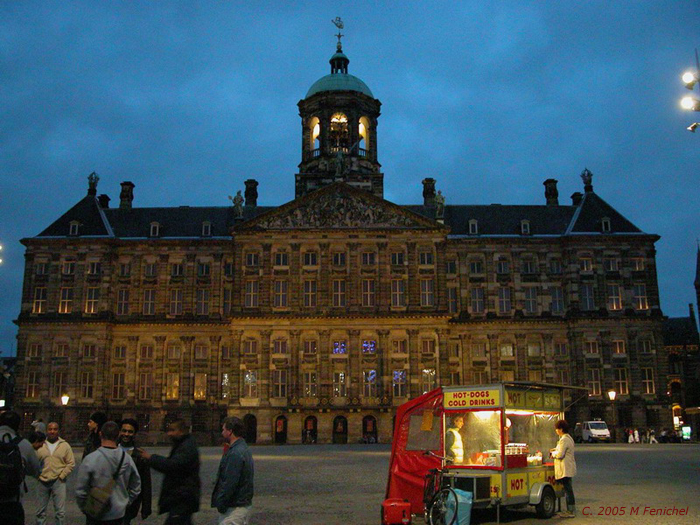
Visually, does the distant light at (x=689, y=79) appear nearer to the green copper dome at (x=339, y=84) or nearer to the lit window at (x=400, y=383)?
the lit window at (x=400, y=383)

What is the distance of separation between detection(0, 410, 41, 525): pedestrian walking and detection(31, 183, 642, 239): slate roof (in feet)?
173

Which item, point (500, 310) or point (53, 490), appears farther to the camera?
point (500, 310)

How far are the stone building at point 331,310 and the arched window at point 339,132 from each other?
0.54 ft

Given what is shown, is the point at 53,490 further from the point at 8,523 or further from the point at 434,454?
the point at 434,454

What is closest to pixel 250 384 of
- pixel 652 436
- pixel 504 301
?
pixel 504 301

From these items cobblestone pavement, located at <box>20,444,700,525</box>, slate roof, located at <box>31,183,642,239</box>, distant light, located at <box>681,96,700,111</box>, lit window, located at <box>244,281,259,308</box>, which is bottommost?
cobblestone pavement, located at <box>20,444,700,525</box>

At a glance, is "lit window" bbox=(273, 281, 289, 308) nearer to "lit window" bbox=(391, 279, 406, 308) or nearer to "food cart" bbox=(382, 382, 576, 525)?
"lit window" bbox=(391, 279, 406, 308)

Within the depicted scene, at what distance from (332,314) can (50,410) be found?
2382 cm

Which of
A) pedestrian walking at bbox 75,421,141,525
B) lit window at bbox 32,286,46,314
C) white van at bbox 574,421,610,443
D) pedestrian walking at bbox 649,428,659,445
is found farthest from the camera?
lit window at bbox 32,286,46,314

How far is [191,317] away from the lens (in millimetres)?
60312

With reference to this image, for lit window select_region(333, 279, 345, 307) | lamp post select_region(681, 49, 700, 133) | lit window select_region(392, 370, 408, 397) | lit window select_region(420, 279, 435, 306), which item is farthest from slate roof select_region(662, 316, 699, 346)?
lamp post select_region(681, 49, 700, 133)

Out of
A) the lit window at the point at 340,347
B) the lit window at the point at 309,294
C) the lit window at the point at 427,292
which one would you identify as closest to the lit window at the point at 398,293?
the lit window at the point at 427,292

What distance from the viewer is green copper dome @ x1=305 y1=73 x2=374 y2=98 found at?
64.8m

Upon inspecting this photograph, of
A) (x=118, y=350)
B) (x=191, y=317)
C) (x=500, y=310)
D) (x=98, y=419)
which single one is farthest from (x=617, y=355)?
(x=98, y=419)
